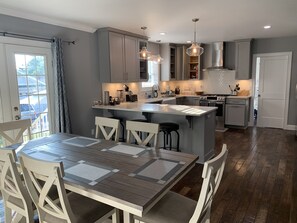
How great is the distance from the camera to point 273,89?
6398 millimetres

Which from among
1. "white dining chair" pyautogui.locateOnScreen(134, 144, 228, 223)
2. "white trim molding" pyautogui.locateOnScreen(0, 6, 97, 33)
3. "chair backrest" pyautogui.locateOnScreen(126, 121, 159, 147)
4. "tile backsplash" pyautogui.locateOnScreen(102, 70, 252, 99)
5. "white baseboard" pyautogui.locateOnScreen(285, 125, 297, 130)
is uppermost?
"white trim molding" pyautogui.locateOnScreen(0, 6, 97, 33)

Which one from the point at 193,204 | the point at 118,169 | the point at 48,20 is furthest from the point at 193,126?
the point at 48,20

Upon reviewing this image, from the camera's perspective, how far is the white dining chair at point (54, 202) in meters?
1.46

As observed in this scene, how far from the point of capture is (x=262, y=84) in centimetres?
653

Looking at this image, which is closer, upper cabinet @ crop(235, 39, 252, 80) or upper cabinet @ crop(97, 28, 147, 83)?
upper cabinet @ crop(97, 28, 147, 83)

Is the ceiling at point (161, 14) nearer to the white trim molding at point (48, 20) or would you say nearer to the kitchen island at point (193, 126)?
the white trim molding at point (48, 20)

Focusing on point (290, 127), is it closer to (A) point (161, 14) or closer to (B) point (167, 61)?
(B) point (167, 61)

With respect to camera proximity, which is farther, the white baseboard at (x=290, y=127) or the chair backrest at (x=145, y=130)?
the white baseboard at (x=290, y=127)

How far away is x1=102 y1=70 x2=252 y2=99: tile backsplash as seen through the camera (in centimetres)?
647

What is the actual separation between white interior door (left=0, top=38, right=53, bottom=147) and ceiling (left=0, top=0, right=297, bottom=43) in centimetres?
54

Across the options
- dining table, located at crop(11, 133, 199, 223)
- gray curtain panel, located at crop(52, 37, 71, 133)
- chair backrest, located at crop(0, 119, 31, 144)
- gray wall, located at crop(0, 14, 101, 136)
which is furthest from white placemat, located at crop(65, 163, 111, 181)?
gray wall, located at crop(0, 14, 101, 136)

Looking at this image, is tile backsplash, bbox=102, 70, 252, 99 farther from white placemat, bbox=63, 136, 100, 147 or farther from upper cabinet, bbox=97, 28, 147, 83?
white placemat, bbox=63, 136, 100, 147

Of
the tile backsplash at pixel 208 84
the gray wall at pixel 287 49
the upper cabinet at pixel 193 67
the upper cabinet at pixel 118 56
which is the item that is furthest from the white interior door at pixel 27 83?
the gray wall at pixel 287 49

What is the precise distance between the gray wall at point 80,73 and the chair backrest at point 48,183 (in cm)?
288
